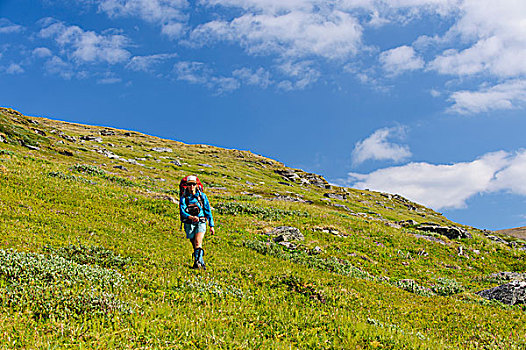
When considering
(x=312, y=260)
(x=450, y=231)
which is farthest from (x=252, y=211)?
(x=450, y=231)

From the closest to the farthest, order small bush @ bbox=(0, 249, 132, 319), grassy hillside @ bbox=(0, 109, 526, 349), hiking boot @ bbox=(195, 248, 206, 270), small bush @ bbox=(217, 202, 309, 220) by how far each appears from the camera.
A: grassy hillside @ bbox=(0, 109, 526, 349) → small bush @ bbox=(0, 249, 132, 319) → hiking boot @ bbox=(195, 248, 206, 270) → small bush @ bbox=(217, 202, 309, 220)

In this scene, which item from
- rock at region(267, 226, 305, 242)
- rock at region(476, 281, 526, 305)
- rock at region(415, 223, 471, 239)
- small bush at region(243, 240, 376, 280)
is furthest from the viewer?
rock at region(415, 223, 471, 239)

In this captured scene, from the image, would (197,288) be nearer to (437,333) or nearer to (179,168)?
(437,333)

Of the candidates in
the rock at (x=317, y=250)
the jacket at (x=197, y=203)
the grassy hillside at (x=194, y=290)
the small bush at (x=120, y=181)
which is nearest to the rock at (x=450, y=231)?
the grassy hillside at (x=194, y=290)

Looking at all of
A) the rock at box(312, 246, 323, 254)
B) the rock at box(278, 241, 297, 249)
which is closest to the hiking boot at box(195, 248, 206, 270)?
the rock at box(278, 241, 297, 249)

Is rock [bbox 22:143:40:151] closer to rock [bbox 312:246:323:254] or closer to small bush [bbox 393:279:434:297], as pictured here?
rock [bbox 312:246:323:254]

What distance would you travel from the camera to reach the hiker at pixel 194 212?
1259 centimetres

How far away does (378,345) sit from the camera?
7.36m

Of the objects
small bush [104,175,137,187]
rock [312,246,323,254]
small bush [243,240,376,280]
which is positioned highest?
small bush [104,175,137,187]

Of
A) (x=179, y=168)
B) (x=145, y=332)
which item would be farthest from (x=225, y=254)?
(x=179, y=168)

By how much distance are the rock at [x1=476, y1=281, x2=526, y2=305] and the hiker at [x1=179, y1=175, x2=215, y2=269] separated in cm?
1429

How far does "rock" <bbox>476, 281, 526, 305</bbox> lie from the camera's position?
14490 mm

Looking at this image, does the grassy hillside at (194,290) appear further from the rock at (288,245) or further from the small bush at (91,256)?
the rock at (288,245)

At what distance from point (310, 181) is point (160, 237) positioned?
138 m
